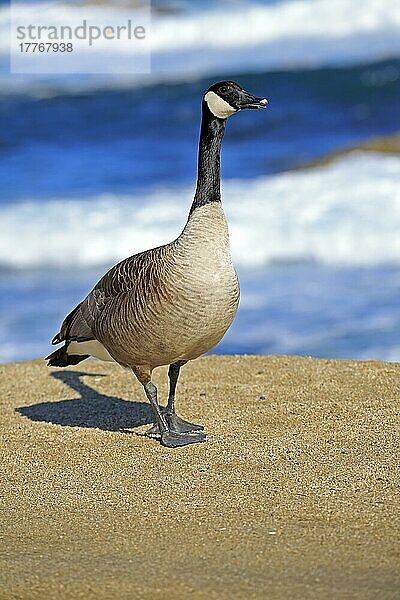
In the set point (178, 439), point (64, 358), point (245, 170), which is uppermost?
point (245, 170)

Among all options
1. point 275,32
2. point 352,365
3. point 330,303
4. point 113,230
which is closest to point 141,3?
point 275,32

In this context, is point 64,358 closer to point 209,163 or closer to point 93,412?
point 93,412

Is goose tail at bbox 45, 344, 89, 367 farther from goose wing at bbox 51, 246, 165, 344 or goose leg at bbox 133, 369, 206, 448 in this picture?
goose leg at bbox 133, 369, 206, 448

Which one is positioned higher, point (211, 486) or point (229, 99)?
point (229, 99)

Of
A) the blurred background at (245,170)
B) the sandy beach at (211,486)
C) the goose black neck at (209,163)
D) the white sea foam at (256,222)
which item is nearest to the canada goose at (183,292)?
the goose black neck at (209,163)

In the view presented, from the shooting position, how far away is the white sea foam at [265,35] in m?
37.4

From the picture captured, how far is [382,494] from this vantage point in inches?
218

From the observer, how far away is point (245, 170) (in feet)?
83.6

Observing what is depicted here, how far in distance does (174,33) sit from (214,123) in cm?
3353

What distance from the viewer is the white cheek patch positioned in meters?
6.27

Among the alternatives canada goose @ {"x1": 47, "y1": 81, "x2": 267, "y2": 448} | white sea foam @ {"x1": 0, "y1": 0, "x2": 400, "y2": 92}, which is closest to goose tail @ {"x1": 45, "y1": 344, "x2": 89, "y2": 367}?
canada goose @ {"x1": 47, "y1": 81, "x2": 267, "y2": 448}

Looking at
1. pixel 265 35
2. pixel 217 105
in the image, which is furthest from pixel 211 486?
pixel 265 35

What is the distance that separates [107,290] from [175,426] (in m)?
0.96

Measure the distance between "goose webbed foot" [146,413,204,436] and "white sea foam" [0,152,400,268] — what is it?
941 cm
